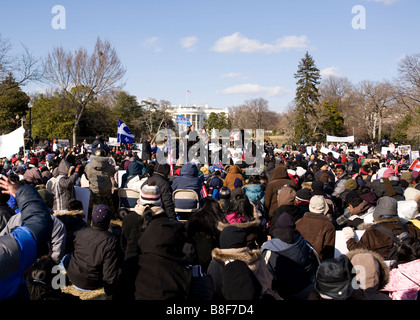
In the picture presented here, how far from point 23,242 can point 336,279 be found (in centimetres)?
229

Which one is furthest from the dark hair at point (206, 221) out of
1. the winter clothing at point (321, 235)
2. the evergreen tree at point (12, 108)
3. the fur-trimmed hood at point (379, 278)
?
the evergreen tree at point (12, 108)

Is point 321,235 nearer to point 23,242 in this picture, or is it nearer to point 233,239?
point 233,239

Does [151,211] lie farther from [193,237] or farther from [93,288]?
[93,288]

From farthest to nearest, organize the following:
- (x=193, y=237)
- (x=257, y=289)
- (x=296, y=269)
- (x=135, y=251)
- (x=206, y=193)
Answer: (x=206, y=193) < (x=193, y=237) < (x=135, y=251) < (x=296, y=269) < (x=257, y=289)

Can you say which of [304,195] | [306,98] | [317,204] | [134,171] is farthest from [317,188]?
[306,98]

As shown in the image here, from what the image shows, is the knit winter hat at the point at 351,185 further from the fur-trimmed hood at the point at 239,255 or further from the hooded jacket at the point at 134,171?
the fur-trimmed hood at the point at 239,255

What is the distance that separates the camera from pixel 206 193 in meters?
7.90

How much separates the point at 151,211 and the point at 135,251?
0.51 meters

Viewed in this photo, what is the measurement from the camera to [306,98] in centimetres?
5672

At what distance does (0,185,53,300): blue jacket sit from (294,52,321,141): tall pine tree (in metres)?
53.5

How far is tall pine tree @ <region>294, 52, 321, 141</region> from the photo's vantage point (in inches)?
2176

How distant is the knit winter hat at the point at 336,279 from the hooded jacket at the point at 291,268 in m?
1.00

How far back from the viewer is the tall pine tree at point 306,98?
5528cm
